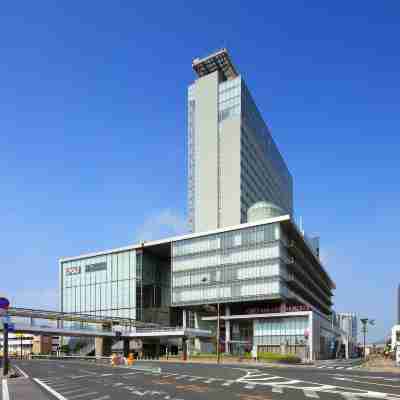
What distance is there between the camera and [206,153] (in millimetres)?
148625

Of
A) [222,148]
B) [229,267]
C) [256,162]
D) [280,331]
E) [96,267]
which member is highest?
[222,148]

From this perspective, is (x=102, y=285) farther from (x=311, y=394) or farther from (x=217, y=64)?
(x=311, y=394)

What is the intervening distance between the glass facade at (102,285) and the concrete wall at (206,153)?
30.0 meters

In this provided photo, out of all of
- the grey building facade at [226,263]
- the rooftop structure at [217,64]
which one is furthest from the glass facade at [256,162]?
the rooftop structure at [217,64]

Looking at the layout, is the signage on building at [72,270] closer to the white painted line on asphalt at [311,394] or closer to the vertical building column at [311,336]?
the vertical building column at [311,336]

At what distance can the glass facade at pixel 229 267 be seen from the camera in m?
95.2

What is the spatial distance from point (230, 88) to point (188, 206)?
38.3 metres

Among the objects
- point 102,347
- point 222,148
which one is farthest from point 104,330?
point 222,148

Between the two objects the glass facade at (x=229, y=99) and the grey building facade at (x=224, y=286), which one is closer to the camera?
the grey building facade at (x=224, y=286)

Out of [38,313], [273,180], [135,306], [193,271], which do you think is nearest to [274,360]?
[193,271]

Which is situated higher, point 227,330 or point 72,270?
point 72,270

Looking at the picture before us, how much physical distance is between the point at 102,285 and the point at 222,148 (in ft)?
170

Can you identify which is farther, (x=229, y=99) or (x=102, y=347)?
(x=229, y=99)

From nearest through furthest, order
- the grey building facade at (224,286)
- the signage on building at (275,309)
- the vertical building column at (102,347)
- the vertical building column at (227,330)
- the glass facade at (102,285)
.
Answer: the signage on building at (275,309) < the grey building facade at (224,286) < the vertical building column at (227,330) < the vertical building column at (102,347) < the glass facade at (102,285)
